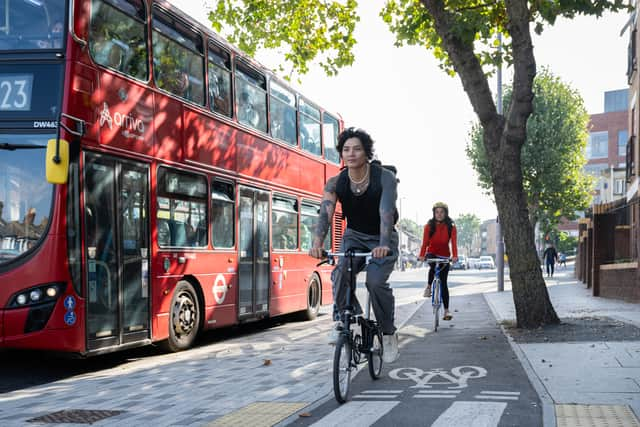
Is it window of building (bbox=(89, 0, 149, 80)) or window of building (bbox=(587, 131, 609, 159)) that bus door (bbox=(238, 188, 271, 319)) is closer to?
window of building (bbox=(89, 0, 149, 80))

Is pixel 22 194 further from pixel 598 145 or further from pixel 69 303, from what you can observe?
pixel 598 145

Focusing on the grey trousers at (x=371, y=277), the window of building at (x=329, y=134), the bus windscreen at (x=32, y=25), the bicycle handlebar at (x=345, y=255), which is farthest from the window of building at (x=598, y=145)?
the bicycle handlebar at (x=345, y=255)

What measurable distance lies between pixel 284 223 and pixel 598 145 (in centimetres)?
7435

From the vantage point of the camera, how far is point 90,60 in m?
8.49

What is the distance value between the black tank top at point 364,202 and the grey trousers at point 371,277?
81 millimetres

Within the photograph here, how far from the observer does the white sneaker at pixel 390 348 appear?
7.00m

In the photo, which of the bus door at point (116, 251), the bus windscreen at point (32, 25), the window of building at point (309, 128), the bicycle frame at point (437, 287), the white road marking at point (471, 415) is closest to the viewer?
the white road marking at point (471, 415)

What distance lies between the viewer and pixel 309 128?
15.9 meters

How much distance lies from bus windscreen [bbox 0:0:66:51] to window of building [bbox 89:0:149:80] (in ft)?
1.34

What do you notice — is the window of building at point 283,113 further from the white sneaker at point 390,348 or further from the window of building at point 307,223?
the white sneaker at point 390,348

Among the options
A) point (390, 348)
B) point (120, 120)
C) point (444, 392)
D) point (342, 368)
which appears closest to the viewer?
point (342, 368)

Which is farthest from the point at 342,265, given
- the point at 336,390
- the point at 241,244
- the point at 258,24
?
the point at 258,24

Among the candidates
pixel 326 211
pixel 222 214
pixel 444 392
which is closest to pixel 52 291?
pixel 326 211

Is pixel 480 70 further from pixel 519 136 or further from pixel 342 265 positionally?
pixel 342 265
